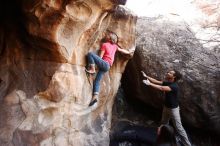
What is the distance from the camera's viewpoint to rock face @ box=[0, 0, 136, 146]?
5.73 m

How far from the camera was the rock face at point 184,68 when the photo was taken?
8.37 metres

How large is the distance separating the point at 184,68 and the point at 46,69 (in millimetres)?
3878

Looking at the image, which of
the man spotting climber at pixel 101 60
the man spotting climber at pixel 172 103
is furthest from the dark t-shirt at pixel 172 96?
the man spotting climber at pixel 101 60

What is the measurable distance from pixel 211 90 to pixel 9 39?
16.5 ft

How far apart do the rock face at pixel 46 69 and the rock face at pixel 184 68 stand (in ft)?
7.72

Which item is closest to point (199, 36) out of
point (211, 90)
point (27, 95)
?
point (211, 90)

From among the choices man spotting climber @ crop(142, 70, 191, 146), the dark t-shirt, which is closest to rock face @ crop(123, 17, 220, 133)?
man spotting climber @ crop(142, 70, 191, 146)

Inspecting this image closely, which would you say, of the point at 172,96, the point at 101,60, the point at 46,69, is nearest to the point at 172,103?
the point at 172,96

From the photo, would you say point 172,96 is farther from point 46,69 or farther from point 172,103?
point 46,69

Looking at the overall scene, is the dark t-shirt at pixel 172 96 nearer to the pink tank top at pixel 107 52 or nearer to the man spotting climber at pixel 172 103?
the man spotting climber at pixel 172 103

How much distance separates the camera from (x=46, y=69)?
240 inches

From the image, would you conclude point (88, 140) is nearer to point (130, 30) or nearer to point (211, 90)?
point (130, 30)

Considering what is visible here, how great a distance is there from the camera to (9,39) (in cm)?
618

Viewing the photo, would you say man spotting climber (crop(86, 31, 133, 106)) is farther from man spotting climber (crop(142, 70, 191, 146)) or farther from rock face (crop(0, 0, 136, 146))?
man spotting climber (crop(142, 70, 191, 146))
